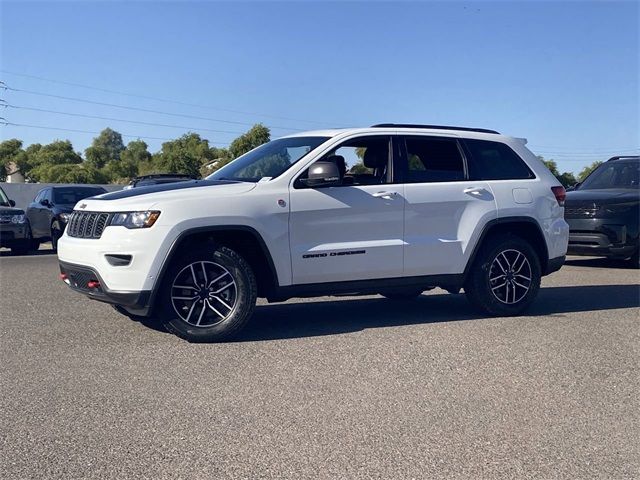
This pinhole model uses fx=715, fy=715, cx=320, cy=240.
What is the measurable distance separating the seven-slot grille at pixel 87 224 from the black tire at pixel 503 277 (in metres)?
3.61

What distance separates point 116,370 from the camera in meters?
5.31

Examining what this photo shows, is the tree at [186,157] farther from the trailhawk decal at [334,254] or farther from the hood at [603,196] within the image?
the trailhawk decal at [334,254]

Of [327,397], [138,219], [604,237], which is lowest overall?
[327,397]

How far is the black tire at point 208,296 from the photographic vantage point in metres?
6.04

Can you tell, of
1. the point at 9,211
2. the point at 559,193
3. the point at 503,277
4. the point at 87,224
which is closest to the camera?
the point at 87,224

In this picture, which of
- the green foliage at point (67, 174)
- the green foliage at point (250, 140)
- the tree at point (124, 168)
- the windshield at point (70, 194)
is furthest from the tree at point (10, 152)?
the windshield at point (70, 194)

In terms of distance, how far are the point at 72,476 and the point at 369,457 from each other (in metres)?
1.49

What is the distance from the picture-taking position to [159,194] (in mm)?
6023

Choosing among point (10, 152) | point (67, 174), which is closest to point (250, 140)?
point (67, 174)

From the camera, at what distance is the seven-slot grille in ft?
20.0

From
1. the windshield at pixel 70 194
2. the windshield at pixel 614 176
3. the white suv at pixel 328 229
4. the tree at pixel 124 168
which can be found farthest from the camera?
the tree at pixel 124 168

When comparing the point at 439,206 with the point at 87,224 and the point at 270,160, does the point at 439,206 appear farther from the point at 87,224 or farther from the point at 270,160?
the point at 87,224

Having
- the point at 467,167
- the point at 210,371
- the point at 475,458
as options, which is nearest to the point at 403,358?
the point at 210,371

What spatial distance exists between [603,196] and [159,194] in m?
8.52
